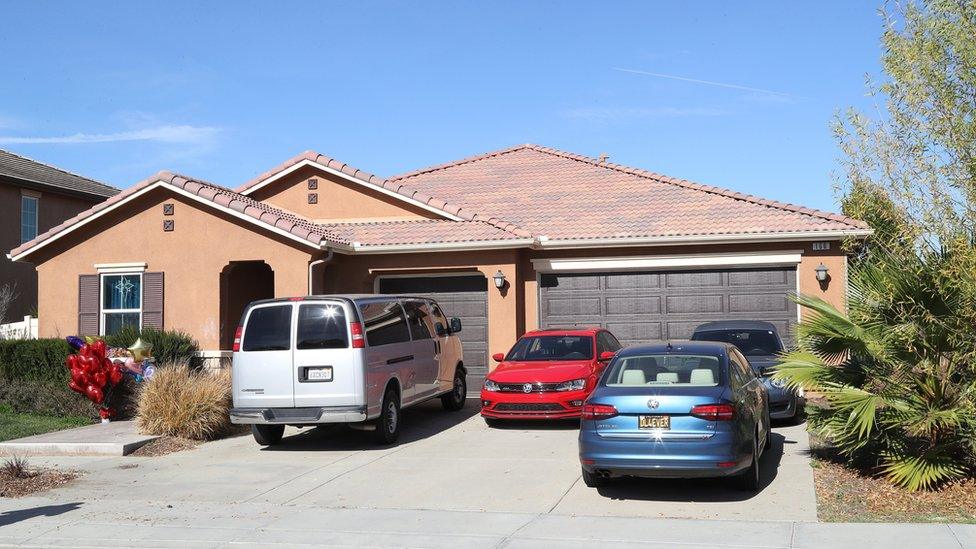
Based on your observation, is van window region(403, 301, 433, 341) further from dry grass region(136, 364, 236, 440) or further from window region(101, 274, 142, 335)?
window region(101, 274, 142, 335)

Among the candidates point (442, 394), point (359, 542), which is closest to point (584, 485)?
point (359, 542)

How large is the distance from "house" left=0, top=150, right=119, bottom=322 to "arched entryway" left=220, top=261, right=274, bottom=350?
371 inches

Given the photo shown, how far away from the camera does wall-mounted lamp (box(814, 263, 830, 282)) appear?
1639 centimetres

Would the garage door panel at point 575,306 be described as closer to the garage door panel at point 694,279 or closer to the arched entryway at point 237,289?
the garage door panel at point 694,279

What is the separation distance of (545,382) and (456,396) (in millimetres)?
3179

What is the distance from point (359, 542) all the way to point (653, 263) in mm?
10833

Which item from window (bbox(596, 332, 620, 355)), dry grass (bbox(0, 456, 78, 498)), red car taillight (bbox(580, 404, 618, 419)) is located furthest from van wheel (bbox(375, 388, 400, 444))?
red car taillight (bbox(580, 404, 618, 419))

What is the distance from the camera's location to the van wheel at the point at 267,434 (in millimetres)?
12645

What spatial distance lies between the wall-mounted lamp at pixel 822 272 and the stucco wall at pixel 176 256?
9114mm

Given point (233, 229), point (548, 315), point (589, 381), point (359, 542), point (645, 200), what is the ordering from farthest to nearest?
point (645, 200) < point (548, 315) < point (233, 229) < point (589, 381) < point (359, 542)

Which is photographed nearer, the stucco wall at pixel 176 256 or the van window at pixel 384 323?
the van window at pixel 384 323

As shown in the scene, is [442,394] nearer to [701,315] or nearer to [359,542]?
[701,315]

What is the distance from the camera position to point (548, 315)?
1808 centimetres

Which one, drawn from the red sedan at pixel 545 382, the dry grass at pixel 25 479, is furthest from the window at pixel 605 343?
the dry grass at pixel 25 479
